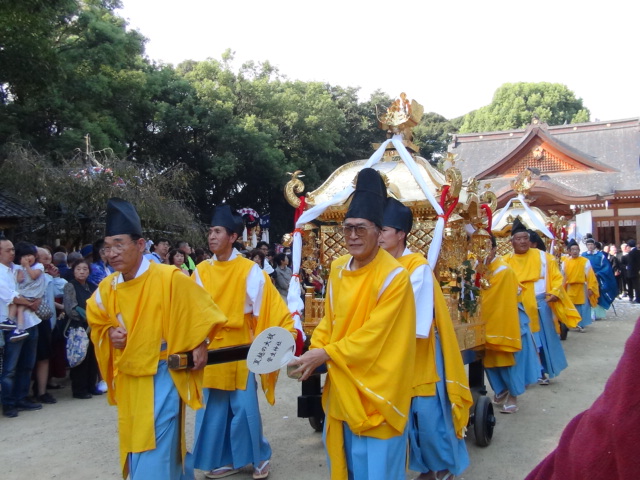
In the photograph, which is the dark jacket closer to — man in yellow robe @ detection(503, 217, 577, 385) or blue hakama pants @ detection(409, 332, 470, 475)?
man in yellow robe @ detection(503, 217, 577, 385)

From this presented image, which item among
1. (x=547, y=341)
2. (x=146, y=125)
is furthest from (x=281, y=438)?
(x=146, y=125)

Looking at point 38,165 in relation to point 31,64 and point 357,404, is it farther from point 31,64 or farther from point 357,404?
point 357,404

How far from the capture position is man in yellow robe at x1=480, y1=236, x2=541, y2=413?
6.43m

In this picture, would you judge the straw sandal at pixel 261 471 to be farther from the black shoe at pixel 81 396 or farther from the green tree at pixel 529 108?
the green tree at pixel 529 108

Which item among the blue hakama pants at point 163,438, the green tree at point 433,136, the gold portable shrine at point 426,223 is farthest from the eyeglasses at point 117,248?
the green tree at point 433,136

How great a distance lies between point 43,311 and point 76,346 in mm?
569

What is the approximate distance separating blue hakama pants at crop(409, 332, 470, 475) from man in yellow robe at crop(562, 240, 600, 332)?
908cm

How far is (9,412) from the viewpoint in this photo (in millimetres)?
6840

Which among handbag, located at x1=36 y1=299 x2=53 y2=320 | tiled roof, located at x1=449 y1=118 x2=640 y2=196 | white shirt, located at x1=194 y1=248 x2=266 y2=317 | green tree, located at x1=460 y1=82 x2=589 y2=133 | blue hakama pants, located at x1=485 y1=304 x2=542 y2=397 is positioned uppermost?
green tree, located at x1=460 y1=82 x2=589 y2=133

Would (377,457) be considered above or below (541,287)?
below

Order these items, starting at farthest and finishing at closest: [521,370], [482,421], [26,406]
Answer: [26,406], [521,370], [482,421]

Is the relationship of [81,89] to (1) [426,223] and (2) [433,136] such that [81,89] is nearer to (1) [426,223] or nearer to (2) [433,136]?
(1) [426,223]

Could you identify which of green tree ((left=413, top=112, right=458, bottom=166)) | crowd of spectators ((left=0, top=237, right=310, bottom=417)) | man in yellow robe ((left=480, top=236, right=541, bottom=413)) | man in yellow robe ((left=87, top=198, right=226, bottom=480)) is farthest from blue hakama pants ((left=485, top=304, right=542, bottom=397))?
green tree ((left=413, top=112, right=458, bottom=166))

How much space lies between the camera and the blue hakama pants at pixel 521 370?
21.9ft
